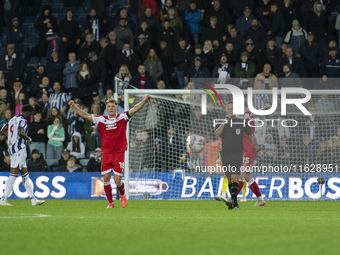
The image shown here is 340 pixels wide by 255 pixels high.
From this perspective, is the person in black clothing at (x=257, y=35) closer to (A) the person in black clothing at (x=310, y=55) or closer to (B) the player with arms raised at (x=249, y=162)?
(A) the person in black clothing at (x=310, y=55)

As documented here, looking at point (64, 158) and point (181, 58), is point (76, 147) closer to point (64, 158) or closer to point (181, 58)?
point (64, 158)

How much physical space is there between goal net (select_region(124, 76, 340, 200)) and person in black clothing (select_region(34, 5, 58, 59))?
5.43 meters

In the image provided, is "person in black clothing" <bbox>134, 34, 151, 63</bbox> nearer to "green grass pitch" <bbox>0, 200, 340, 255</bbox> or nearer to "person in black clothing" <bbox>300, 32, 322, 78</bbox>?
"person in black clothing" <bbox>300, 32, 322, 78</bbox>

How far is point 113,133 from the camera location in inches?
515

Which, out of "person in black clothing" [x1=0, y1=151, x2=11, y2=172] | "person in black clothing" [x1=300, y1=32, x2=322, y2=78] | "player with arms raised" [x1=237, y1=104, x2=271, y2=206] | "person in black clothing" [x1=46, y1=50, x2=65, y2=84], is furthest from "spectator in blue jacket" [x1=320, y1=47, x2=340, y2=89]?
"person in black clothing" [x1=0, y1=151, x2=11, y2=172]

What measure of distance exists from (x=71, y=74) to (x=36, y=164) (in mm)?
3592

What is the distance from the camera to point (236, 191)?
12594 millimetres

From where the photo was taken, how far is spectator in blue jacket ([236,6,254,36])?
21.4 metres

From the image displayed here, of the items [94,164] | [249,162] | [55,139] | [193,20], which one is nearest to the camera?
[249,162]

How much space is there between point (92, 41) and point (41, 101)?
Result: 261 centimetres

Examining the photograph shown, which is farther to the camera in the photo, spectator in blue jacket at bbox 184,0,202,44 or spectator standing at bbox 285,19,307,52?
spectator in blue jacket at bbox 184,0,202,44

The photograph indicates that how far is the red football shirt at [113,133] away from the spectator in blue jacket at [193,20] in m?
9.41

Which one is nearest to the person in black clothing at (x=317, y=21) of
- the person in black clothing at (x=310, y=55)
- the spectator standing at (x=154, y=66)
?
the person in black clothing at (x=310, y=55)

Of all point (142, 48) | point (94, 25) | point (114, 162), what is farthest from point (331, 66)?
point (114, 162)
